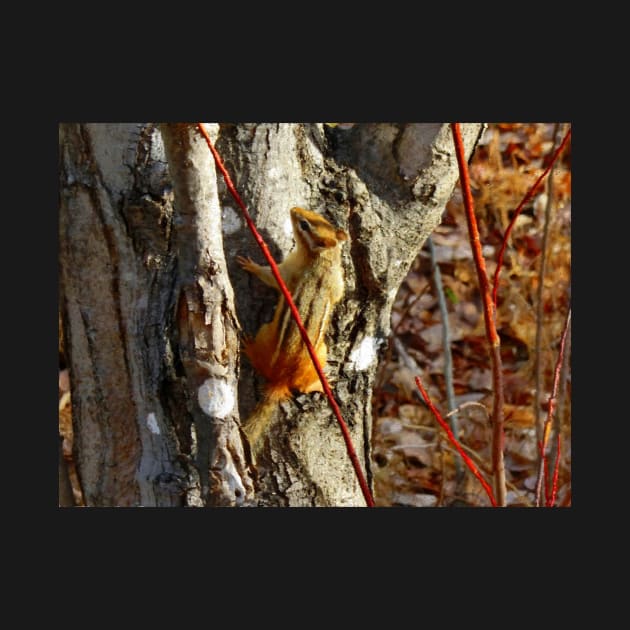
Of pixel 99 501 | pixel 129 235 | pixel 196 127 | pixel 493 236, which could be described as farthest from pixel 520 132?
pixel 99 501

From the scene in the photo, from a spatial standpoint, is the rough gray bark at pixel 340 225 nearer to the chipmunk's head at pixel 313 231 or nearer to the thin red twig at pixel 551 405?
the chipmunk's head at pixel 313 231

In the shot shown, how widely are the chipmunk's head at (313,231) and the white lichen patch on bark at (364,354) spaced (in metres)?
0.35

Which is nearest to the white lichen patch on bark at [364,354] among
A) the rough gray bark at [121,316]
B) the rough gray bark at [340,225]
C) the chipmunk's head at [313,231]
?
A: the rough gray bark at [340,225]

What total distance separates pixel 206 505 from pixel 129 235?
0.86 meters

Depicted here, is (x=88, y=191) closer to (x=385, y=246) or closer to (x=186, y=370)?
(x=186, y=370)

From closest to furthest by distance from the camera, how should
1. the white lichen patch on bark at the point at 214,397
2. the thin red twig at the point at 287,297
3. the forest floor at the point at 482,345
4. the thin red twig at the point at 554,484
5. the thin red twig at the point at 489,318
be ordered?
1. the thin red twig at the point at 489,318
2. the thin red twig at the point at 287,297
3. the white lichen patch on bark at the point at 214,397
4. the thin red twig at the point at 554,484
5. the forest floor at the point at 482,345

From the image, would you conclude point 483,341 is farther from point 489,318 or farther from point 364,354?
point 489,318

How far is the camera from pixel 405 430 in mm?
3654

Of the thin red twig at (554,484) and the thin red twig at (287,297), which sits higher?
the thin red twig at (287,297)

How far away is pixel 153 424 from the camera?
2.86 meters

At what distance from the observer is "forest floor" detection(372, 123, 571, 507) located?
308 cm

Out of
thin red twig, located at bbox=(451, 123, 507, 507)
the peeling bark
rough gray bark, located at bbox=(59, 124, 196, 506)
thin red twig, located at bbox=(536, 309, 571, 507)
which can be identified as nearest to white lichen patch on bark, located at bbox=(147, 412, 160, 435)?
rough gray bark, located at bbox=(59, 124, 196, 506)

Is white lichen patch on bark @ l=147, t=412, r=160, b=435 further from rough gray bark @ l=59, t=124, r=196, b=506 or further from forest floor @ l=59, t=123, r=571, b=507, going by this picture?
forest floor @ l=59, t=123, r=571, b=507

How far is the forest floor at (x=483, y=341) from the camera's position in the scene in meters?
3.08
